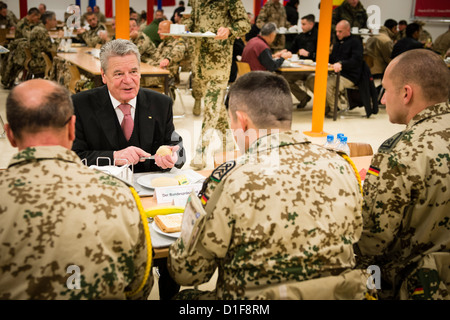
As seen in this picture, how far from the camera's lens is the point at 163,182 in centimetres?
228

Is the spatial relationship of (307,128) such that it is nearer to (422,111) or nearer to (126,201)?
(422,111)

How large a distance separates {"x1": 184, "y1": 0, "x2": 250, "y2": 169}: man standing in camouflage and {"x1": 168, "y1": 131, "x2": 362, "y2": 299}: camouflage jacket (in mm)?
3502

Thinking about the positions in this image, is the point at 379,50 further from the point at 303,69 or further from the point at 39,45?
the point at 39,45

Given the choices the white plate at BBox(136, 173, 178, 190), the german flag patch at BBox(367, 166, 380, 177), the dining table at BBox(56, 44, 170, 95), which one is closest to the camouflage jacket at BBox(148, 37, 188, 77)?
the dining table at BBox(56, 44, 170, 95)

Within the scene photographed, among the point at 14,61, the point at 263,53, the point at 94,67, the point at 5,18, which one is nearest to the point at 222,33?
the point at 263,53

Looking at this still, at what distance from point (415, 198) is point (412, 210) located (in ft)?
0.17

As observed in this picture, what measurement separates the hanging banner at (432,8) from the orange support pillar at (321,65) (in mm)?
9790

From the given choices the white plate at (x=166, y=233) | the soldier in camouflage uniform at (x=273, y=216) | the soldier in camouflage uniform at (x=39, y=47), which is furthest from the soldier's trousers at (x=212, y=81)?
the soldier in camouflage uniform at (x=39, y=47)

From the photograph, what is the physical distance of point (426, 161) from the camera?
177 cm

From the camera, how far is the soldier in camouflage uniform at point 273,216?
4.58ft

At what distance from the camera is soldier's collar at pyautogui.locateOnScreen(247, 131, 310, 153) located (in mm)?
1512

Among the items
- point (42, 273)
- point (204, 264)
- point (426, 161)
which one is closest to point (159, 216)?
point (204, 264)

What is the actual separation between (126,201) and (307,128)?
577 centimetres

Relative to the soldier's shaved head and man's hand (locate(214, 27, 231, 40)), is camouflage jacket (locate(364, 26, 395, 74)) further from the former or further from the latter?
the soldier's shaved head
